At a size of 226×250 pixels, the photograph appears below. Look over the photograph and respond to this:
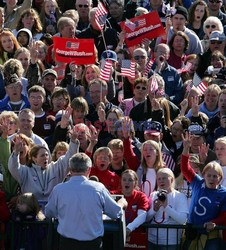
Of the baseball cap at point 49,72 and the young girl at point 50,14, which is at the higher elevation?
the young girl at point 50,14

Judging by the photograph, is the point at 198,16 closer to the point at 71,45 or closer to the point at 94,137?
the point at 71,45

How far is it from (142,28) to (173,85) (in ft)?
4.26

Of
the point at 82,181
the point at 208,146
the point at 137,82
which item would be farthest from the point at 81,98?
the point at 82,181

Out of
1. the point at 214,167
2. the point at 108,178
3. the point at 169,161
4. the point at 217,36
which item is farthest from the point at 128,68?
the point at 214,167

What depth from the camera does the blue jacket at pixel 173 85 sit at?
1975 cm

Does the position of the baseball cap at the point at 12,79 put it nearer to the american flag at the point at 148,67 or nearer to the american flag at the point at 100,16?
the american flag at the point at 148,67

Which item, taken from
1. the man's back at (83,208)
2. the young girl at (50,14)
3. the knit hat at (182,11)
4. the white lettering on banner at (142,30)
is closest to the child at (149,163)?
the man's back at (83,208)

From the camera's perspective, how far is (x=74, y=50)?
1988 centimetres

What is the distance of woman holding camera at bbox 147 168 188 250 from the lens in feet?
51.1

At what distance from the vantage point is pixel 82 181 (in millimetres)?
14711

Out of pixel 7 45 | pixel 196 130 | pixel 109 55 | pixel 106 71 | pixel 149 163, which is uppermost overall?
pixel 7 45

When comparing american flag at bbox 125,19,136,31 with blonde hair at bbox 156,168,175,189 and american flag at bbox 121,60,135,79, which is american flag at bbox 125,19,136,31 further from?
blonde hair at bbox 156,168,175,189

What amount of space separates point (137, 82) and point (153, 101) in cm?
66

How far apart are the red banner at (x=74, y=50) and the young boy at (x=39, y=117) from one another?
1.80 meters
